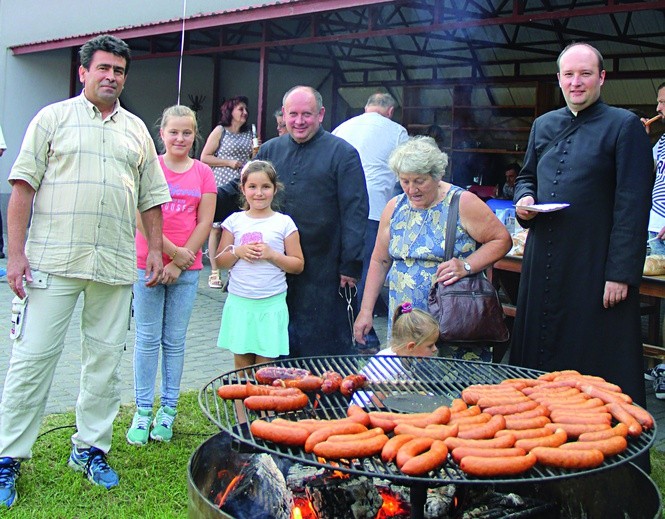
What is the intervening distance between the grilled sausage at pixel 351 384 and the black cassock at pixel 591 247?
1.40m

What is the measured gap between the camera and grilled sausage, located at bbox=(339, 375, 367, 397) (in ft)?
10.2

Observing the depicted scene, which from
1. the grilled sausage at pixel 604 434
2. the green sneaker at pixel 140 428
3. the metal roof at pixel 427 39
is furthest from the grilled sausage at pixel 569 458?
the metal roof at pixel 427 39

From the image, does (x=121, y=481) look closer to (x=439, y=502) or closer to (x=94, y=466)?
(x=94, y=466)

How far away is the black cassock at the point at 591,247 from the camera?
3.86 meters

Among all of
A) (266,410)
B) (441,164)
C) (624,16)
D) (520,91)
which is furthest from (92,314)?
(520,91)

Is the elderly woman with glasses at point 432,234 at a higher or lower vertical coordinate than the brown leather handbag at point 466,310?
higher

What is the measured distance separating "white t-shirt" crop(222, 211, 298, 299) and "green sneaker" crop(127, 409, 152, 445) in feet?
2.92

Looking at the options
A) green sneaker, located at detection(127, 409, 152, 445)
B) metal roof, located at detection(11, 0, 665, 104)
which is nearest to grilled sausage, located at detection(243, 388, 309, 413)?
green sneaker, located at detection(127, 409, 152, 445)

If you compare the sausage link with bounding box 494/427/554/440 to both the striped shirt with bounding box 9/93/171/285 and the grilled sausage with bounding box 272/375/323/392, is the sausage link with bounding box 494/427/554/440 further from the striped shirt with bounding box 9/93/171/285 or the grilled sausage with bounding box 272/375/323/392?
the striped shirt with bounding box 9/93/171/285

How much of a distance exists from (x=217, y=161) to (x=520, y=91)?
7407mm

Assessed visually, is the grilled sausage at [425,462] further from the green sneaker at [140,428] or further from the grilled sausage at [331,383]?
the green sneaker at [140,428]

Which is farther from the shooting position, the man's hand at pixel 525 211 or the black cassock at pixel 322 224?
the black cassock at pixel 322 224

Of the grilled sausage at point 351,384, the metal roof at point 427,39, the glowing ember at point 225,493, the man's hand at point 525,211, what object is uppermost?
the metal roof at point 427,39

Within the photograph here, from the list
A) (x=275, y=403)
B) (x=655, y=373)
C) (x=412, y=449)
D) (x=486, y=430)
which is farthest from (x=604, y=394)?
(x=655, y=373)
